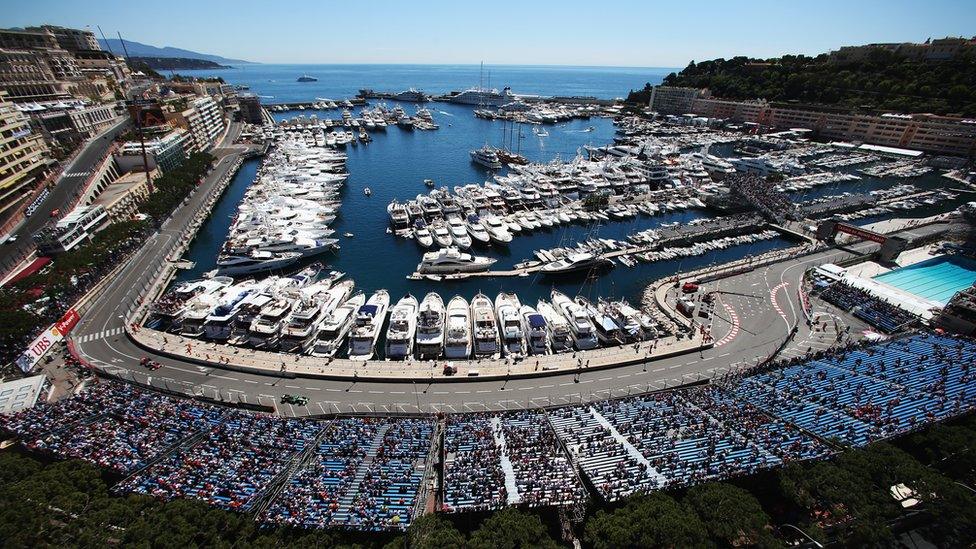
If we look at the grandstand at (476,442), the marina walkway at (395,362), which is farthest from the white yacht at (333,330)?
the grandstand at (476,442)

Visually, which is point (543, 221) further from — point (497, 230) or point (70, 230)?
point (70, 230)

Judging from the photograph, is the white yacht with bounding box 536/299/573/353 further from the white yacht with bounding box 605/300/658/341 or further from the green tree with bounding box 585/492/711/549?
the green tree with bounding box 585/492/711/549

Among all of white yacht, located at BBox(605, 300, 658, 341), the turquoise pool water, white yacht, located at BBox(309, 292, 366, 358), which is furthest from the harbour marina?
the turquoise pool water

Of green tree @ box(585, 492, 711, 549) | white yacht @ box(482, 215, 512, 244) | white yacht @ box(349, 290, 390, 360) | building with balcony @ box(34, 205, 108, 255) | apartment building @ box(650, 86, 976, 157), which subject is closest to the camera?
green tree @ box(585, 492, 711, 549)

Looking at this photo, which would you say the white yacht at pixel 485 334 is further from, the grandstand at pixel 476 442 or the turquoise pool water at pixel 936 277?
the turquoise pool water at pixel 936 277

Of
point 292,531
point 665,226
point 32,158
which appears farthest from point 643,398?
point 32,158

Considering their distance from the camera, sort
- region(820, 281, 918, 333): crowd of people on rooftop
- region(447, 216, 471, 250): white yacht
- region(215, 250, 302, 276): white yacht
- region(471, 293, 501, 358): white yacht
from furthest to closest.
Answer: region(447, 216, 471, 250): white yacht, region(215, 250, 302, 276): white yacht, region(820, 281, 918, 333): crowd of people on rooftop, region(471, 293, 501, 358): white yacht

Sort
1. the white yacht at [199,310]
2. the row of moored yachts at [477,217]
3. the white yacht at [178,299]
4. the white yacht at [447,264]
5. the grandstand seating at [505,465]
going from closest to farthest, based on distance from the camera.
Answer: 1. the grandstand seating at [505,465]
2. the white yacht at [199,310]
3. the white yacht at [178,299]
4. the white yacht at [447,264]
5. the row of moored yachts at [477,217]
